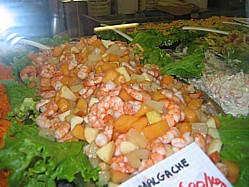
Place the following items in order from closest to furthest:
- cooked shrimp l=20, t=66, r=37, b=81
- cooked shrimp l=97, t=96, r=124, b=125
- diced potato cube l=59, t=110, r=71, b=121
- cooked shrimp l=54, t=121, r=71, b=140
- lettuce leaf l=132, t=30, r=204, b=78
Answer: cooked shrimp l=97, t=96, r=124, b=125
cooked shrimp l=54, t=121, r=71, b=140
diced potato cube l=59, t=110, r=71, b=121
cooked shrimp l=20, t=66, r=37, b=81
lettuce leaf l=132, t=30, r=204, b=78

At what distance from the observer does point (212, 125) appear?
166 cm

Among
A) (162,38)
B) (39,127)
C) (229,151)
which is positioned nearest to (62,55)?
(39,127)

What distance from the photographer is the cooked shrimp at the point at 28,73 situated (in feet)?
7.71

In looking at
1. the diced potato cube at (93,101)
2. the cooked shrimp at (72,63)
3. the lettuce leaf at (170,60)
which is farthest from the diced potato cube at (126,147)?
the lettuce leaf at (170,60)

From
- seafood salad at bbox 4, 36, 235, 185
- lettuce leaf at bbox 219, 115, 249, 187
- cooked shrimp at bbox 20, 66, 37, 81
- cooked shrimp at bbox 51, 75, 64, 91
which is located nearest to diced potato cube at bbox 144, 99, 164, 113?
→ seafood salad at bbox 4, 36, 235, 185

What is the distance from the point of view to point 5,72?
95.4 inches

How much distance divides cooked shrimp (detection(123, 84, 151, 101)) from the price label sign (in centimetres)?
36

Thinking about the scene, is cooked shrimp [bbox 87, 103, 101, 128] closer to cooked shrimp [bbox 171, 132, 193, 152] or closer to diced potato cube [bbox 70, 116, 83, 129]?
diced potato cube [bbox 70, 116, 83, 129]

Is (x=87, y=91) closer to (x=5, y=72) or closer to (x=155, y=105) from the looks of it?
(x=155, y=105)

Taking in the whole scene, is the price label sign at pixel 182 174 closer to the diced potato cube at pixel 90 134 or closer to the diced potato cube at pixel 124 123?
Result: the diced potato cube at pixel 124 123

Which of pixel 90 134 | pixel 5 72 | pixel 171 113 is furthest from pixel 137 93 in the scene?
pixel 5 72

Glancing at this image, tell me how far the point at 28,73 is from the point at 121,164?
1285 millimetres

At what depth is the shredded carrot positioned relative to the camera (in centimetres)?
238

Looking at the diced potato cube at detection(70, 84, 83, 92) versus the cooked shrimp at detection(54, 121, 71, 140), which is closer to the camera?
the cooked shrimp at detection(54, 121, 71, 140)
